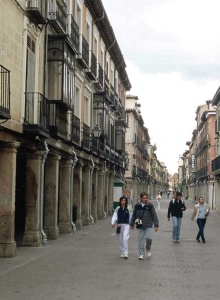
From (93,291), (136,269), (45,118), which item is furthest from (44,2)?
(93,291)

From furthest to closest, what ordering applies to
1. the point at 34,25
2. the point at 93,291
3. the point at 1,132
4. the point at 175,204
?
1. the point at 175,204
2. the point at 34,25
3. the point at 1,132
4. the point at 93,291

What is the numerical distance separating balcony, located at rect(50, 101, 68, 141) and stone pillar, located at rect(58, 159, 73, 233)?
8.96 ft

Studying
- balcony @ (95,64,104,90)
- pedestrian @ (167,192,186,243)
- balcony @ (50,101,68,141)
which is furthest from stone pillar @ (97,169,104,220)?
pedestrian @ (167,192,186,243)

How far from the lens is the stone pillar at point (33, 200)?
1598cm

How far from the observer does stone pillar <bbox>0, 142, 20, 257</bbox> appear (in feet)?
43.9

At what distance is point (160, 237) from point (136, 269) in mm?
8820

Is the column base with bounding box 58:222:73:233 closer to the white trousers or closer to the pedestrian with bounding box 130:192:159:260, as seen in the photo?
the white trousers

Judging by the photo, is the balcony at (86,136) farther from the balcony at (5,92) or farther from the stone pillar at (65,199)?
the balcony at (5,92)

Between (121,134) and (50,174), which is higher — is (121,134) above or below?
above

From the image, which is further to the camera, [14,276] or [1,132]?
[1,132]

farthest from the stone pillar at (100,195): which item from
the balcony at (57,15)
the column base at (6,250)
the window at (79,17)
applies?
the column base at (6,250)

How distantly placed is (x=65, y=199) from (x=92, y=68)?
24.4 feet

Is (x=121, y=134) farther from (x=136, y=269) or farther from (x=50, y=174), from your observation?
(x=136, y=269)

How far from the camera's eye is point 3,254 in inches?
531
